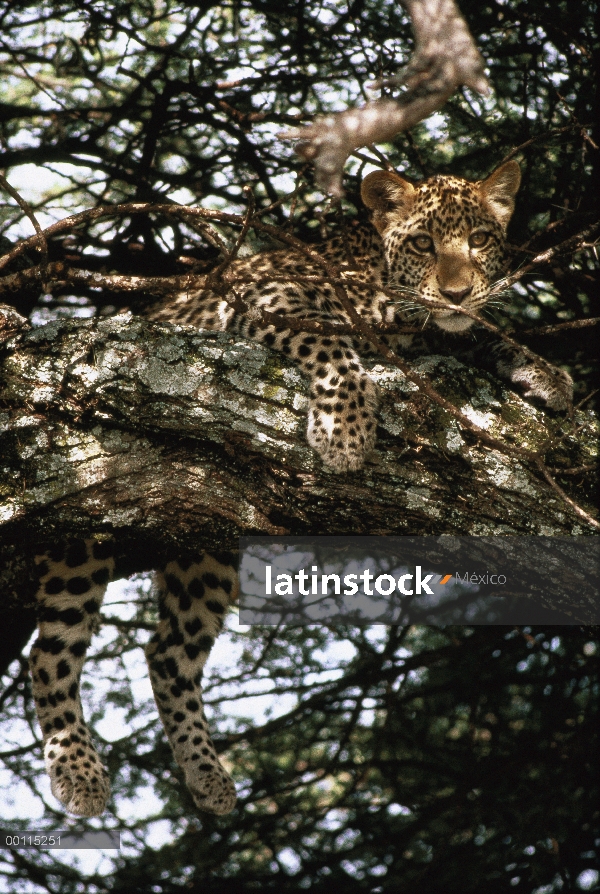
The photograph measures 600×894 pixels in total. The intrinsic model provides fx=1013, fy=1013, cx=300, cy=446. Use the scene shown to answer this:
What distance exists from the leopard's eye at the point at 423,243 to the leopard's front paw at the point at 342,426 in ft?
4.09

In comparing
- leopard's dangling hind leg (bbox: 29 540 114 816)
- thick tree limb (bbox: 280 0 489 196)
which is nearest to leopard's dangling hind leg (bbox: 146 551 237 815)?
leopard's dangling hind leg (bbox: 29 540 114 816)

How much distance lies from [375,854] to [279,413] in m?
2.98

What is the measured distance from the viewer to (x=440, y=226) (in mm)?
4703

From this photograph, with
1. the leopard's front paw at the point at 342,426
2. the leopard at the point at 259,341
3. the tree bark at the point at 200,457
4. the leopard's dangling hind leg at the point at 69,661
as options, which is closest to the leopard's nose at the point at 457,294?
the leopard at the point at 259,341

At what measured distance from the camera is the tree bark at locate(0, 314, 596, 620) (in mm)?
3516

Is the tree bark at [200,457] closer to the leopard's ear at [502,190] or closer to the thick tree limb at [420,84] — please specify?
the leopard's ear at [502,190]

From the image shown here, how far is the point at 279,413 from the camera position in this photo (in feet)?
12.0

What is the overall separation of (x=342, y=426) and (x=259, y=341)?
0.81 m

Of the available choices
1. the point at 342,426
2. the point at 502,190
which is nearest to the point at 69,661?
the point at 342,426

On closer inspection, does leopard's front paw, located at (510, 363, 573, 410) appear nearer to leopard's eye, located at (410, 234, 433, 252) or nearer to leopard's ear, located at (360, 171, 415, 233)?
leopard's eye, located at (410, 234, 433, 252)

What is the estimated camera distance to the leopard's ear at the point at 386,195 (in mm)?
4707

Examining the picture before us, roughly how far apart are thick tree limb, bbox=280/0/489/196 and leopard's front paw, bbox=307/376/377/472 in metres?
1.72

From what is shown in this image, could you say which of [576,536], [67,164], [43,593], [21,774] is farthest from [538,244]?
[21,774]

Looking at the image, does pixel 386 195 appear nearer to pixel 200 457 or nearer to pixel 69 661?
pixel 200 457
